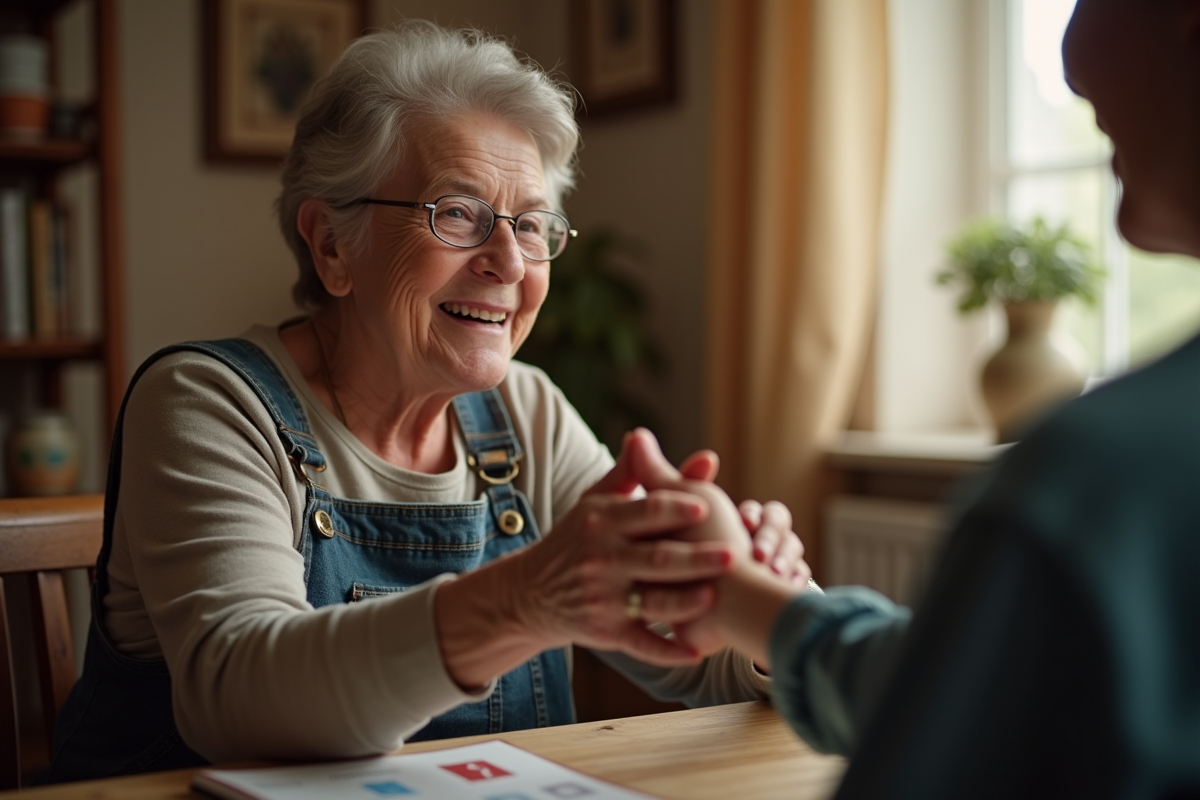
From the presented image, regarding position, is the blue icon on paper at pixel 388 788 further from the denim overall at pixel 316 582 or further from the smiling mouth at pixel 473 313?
the smiling mouth at pixel 473 313

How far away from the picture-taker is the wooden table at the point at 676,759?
91cm

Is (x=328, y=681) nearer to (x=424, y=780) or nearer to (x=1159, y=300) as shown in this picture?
(x=424, y=780)

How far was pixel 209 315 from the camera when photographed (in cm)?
368

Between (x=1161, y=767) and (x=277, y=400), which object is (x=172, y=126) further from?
(x=1161, y=767)

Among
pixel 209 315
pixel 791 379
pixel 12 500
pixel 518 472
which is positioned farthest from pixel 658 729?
pixel 209 315

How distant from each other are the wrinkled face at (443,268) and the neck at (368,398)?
0.10 ft

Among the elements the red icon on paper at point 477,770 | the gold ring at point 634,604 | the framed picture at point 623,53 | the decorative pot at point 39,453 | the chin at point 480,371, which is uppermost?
the framed picture at point 623,53

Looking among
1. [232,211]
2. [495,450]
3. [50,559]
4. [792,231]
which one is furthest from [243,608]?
[232,211]

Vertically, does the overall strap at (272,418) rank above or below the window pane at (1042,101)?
below

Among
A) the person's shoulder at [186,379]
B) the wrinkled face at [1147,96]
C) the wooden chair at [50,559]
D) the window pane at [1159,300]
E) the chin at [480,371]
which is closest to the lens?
the wrinkled face at [1147,96]

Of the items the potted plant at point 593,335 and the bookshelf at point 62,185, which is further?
the potted plant at point 593,335

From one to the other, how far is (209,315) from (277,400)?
2.53 m

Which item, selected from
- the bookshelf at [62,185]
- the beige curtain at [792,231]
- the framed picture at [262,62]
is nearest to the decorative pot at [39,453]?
the bookshelf at [62,185]

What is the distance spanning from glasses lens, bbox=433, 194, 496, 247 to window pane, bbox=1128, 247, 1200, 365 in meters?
1.76
